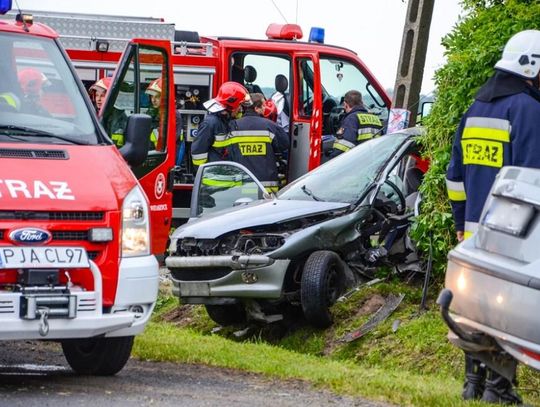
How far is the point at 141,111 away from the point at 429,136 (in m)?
2.63

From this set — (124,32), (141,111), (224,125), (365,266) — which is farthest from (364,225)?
(124,32)

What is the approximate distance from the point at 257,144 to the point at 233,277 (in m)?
3.97

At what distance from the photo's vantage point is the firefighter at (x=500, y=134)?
758 cm

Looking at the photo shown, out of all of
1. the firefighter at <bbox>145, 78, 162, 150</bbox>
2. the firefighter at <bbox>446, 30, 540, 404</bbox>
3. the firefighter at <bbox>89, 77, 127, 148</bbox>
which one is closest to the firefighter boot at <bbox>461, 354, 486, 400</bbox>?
the firefighter at <bbox>446, 30, 540, 404</bbox>

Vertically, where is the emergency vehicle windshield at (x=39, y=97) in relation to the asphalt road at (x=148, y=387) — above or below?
above

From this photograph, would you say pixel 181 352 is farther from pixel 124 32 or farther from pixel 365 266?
pixel 124 32

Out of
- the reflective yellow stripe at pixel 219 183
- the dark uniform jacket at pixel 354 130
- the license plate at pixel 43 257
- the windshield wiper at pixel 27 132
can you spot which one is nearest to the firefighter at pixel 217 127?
the dark uniform jacket at pixel 354 130

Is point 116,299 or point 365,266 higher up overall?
point 116,299

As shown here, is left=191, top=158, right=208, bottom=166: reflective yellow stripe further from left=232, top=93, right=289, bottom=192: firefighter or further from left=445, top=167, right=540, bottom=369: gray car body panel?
left=445, top=167, right=540, bottom=369: gray car body panel

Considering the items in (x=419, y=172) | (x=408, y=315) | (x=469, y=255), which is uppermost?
(x=469, y=255)

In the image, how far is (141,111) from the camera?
12.2 meters

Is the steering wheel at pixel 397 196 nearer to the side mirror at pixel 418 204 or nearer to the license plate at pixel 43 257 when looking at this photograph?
the side mirror at pixel 418 204

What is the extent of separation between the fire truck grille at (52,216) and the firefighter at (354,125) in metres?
7.53

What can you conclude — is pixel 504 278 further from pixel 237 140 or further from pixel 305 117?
pixel 305 117
